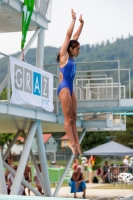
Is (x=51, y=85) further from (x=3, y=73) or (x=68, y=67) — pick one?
(x=68, y=67)

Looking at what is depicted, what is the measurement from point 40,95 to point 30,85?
98cm

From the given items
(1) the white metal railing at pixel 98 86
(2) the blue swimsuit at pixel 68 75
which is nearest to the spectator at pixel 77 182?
(1) the white metal railing at pixel 98 86

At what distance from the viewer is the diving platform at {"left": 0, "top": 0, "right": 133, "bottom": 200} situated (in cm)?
1770

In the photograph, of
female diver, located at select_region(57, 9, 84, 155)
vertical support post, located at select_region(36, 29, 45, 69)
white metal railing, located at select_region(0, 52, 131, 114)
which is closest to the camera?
female diver, located at select_region(57, 9, 84, 155)

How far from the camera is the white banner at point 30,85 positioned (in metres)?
17.5

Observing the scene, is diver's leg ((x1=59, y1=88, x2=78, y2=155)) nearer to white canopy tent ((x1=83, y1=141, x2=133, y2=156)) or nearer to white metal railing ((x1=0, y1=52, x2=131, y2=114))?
white metal railing ((x1=0, y1=52, x2=131, y2=114))

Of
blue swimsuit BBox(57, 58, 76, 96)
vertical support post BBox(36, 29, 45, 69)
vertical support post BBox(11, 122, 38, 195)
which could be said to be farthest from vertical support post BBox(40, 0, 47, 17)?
blue swimsuit BBox(57, 58, 76, 96)

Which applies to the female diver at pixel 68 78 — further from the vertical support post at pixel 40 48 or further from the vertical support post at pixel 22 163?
the vertical support post at pixel 40 48

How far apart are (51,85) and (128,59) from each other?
16410 cm

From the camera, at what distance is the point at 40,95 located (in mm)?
19531

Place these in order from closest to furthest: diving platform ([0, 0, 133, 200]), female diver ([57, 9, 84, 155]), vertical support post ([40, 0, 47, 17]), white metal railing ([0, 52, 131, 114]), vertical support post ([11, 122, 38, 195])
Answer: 1. female diver ([57, 9, 84, 155])
2. diving platform ([0, 0, 133, 200])
3. vertical support post ([11, 122, 38, 195])
4. vertical support post ([40, 0, 47, 17])
5. white metal railing ([0, 52, 131, 114])

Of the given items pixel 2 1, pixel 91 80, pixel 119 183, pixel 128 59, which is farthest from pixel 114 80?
pixel 128 59

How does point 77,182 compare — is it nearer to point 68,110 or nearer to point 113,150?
point 113,150

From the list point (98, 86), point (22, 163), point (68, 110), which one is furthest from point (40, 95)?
point (68, 110)
